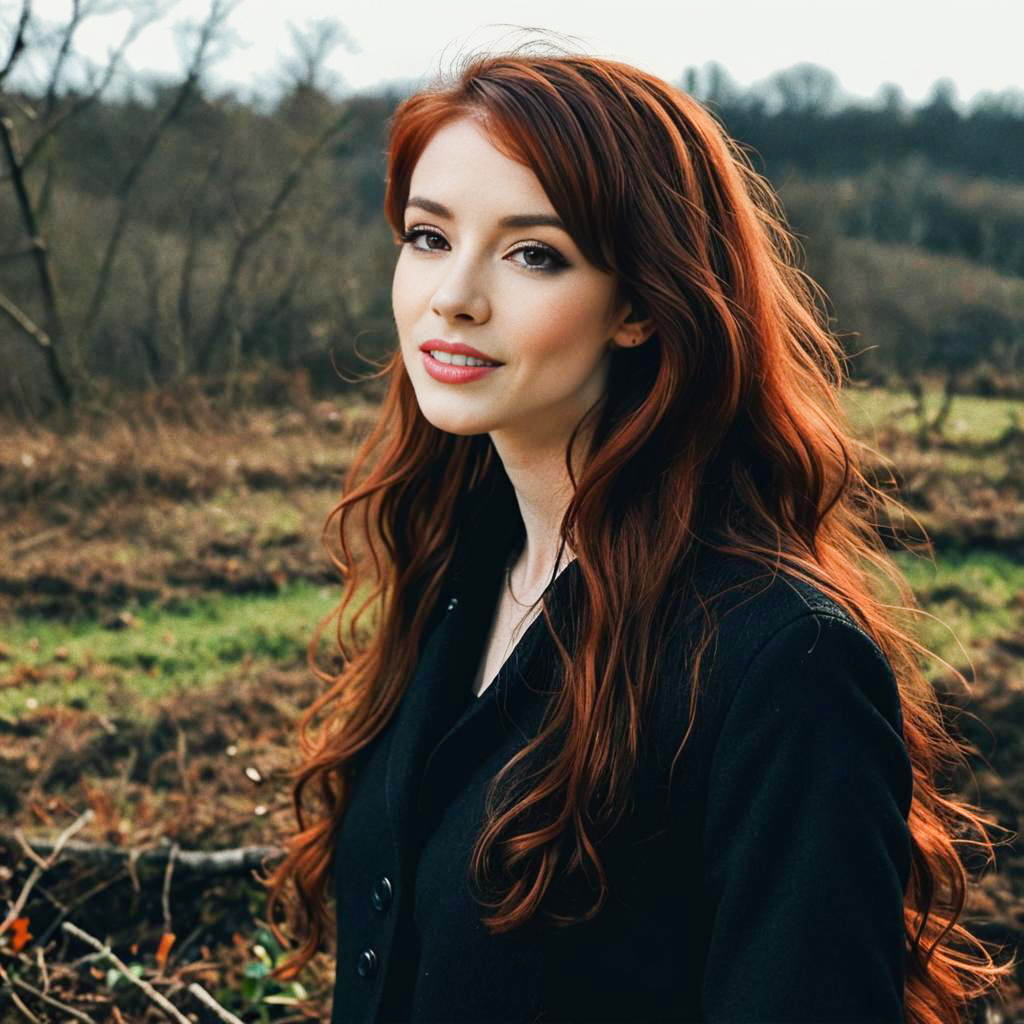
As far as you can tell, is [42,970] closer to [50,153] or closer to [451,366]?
[451,366]

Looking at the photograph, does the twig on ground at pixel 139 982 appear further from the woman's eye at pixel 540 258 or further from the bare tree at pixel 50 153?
the bare tree at pixel 50 153

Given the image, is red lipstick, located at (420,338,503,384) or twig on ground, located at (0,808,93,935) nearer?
red lipstick, located at (420,338,503,384)

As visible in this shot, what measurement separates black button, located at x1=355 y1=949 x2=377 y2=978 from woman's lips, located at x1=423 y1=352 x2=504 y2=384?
110 centimetres

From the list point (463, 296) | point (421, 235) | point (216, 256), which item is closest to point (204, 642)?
point (421, 235)

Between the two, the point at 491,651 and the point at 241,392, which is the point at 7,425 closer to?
the point at 241,392

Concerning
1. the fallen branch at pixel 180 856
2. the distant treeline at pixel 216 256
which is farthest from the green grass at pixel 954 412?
the fallen branch at pixel 180 856

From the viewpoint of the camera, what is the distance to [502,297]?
186cm

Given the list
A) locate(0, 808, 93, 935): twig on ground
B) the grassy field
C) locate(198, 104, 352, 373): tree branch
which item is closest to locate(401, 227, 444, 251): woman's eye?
the grassy field

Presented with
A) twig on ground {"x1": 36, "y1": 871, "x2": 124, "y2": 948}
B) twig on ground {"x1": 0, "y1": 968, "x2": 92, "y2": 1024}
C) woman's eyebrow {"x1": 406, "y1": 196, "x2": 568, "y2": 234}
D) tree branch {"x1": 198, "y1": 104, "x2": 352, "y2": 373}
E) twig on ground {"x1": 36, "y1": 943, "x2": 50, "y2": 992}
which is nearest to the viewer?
woman's eyebrow {"x1": 406, "y1": 196, "x2": 568, "y2": 234}

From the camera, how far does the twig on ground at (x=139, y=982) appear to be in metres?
2.92

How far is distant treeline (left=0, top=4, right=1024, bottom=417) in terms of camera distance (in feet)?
35.3

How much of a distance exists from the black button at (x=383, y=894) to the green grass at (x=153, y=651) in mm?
2875

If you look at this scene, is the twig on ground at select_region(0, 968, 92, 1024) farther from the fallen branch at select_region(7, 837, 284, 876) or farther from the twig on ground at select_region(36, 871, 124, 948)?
the fallen branch at select_region(7, 837, 284, 876)

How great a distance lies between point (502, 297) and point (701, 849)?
3.18 ft
